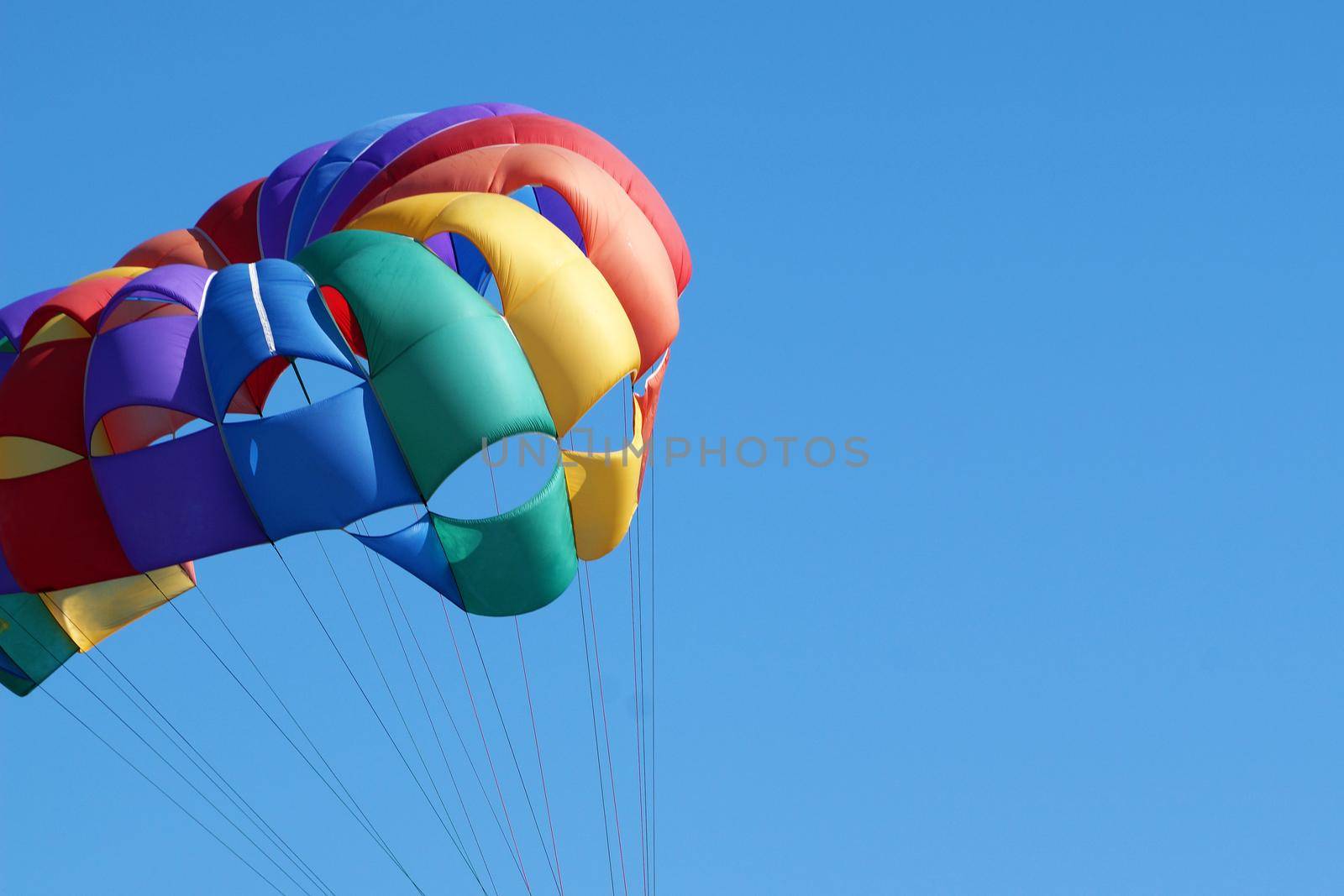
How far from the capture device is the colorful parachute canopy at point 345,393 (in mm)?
19281

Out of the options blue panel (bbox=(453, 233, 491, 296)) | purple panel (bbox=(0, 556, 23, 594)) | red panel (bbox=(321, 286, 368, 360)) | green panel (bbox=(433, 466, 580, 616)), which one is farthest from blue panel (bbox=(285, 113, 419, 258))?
purple panel (bbox=(0, 556, 23, 594))

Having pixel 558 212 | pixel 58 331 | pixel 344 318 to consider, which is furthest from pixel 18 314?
pixel 558 212

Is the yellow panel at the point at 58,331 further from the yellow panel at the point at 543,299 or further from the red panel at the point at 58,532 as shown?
the yellow panel at the point at 543,299

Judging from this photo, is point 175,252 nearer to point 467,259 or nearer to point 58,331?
point 58,331

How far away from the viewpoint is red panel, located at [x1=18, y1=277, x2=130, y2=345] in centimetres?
2021

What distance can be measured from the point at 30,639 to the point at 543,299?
5.61 m

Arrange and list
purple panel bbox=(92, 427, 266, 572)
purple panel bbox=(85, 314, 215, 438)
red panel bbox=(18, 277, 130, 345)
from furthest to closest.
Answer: red panel bbox=(18, 277, 130, 345), purple panel bbox=(92, 427, 266, 572), purple panel bbox=(85, 314, 215, 438)


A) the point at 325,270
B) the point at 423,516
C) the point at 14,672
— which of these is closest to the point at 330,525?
the point at 423,516

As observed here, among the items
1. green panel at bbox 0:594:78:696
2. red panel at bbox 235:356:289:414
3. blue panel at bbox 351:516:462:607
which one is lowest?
blue panel at bbox 351:516:462:607

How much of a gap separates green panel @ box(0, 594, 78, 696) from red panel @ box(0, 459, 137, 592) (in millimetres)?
930

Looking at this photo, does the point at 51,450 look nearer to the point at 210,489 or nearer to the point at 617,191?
the point at 210,489

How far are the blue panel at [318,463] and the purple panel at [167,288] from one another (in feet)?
3.72

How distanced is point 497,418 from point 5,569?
4.70 m

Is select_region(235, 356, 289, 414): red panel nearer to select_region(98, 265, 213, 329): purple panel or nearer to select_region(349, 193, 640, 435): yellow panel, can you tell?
select_region(98, 265, 213, 329): purple panel
